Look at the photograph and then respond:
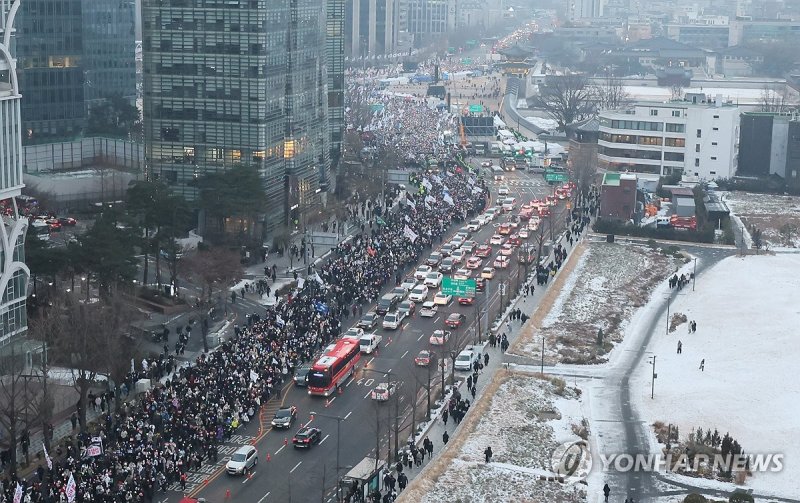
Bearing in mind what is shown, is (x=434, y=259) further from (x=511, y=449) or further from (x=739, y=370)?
(x=511, y=449)

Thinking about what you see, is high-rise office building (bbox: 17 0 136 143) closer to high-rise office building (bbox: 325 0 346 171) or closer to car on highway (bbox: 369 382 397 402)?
high-rise office building (bbox: 325 0 346 171)

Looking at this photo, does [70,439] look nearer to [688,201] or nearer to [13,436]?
[13,436]

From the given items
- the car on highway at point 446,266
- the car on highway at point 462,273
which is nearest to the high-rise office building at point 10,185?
the car on highway at point 446,266

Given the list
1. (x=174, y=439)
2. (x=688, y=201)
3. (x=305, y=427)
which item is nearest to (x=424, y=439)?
(x=305, y=427)

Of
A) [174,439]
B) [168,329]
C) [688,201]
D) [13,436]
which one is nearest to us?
[13,436]

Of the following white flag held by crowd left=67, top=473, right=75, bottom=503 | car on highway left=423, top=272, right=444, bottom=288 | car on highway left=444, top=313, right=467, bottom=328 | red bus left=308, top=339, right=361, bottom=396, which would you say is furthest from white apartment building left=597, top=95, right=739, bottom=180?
white flag held by crowd left=67, top=473, right=75, bottom=503

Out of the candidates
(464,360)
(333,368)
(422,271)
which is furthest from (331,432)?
(422,271)

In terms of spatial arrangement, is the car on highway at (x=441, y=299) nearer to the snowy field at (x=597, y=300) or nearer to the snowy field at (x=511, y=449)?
the snowy field at (x=597, y=300)
